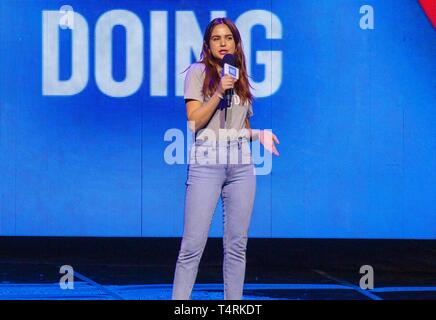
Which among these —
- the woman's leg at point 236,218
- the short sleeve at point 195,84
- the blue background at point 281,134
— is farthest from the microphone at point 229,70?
the blue background at point 281,134

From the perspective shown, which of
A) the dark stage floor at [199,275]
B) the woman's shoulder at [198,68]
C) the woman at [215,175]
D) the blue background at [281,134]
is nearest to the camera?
the woman at [215,175]

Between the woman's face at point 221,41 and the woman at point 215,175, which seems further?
the woman's face at point 221,41

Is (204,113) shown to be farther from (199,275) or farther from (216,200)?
(199,275)

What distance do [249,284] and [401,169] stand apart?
2514mm

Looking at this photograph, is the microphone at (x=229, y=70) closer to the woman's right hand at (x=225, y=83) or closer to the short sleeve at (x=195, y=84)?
the woman's right hand at (x=225, y=83)

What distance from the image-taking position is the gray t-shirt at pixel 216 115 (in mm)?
5285

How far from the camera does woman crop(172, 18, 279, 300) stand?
5281 mm

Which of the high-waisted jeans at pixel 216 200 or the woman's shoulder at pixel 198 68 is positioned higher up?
the woman's shoulder at pixel 198 68

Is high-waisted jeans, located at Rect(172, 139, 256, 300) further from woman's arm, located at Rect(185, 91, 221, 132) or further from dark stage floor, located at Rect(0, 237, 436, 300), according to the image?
dark stage floor, located at Rect(0, 237, 436, 300)

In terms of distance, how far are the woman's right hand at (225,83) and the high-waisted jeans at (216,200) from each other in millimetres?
324

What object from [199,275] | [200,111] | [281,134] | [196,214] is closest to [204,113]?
[200,111]

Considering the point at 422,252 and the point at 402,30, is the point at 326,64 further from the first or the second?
the point at 422,252
